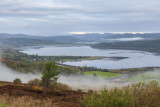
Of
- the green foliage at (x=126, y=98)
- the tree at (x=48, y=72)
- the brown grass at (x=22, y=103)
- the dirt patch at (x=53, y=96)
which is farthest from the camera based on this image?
the tree at (x=48, y=72)

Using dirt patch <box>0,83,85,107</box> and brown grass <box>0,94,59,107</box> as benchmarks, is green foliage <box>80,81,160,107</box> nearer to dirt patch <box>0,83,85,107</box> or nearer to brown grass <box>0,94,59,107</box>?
brown grass <box>0,94,59,107</box>

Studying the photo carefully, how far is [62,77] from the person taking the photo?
104250 millimetres

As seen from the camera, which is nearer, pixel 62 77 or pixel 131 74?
pixel 62 77

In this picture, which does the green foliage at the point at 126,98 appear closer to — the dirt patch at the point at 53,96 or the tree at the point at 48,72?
the dirt patch at the point at 53,96

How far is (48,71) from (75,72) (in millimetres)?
83876

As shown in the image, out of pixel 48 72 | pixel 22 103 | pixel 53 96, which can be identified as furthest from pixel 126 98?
pixel 48 72

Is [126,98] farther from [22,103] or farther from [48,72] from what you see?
[48,72]

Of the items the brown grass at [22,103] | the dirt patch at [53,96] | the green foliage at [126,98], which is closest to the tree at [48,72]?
the dirt patch at [53,96]

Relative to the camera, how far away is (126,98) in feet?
31.0

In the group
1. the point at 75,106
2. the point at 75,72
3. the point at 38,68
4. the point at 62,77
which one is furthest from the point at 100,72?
the point at 75,106

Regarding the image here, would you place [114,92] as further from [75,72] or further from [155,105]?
[75,72]

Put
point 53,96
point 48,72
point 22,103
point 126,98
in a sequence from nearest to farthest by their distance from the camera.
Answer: point 126,98, point 22,103, point 53,96, point 48,72

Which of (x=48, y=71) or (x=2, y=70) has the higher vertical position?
(x=48, y=71)

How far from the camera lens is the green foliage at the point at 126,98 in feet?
30.9
